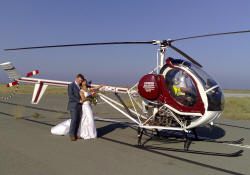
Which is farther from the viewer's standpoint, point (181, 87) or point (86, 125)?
point (86, 125)

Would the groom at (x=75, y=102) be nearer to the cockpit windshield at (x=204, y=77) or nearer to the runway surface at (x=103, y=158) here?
the runway surface at (x=103, y=158)

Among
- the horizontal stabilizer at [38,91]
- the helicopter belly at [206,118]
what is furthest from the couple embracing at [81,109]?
the helicopter belly at [206,118]

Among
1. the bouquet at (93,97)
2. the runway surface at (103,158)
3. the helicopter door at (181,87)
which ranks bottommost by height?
the runway surface at (103,158)

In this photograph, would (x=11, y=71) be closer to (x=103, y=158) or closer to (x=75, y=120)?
(x=75, y=120)

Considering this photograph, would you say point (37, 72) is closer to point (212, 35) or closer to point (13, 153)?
point (13, 153)

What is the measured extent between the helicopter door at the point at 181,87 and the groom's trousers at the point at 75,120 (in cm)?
318

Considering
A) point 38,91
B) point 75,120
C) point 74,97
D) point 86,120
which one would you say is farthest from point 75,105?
point 38,91

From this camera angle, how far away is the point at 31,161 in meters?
5.18

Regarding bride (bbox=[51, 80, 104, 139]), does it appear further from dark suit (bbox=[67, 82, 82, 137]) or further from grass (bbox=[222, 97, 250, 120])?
grass (bbox=[222, 97, 250, 120])

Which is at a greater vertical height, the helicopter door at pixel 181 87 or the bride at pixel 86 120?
the helicopter door at pixel 181 87

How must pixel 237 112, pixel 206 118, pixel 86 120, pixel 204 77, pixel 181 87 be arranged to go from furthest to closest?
pixel 237 112, pixel 86 120, pixel 181 87, pixel 204 77, pixel 206 118

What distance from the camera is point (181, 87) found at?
22.9 feet

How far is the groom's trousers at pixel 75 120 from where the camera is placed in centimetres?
756

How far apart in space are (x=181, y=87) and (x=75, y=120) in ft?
12.0
